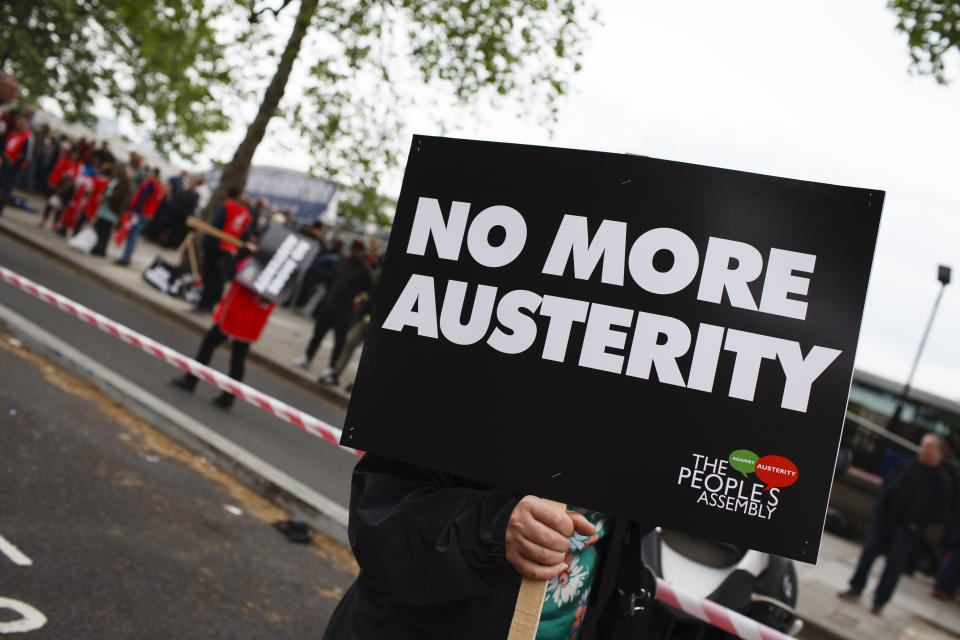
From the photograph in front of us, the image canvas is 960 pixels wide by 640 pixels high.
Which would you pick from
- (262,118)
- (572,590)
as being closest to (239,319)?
(572,590)

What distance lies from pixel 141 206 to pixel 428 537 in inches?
628

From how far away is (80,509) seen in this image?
4.11m

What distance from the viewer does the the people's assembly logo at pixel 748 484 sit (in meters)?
1.68

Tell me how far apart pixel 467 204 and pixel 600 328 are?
1.39 feet

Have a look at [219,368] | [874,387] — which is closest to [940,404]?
[874,387]

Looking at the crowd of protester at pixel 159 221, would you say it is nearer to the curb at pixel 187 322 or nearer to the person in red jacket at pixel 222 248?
the person in red jacket at pixel 222 248

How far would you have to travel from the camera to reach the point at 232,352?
732cm

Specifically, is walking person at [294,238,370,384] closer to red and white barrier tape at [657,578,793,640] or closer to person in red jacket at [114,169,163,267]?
person in red jacket at [114,169,163,267]

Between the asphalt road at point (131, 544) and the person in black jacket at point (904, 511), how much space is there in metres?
6.34

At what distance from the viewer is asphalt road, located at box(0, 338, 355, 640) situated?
10.9 ft

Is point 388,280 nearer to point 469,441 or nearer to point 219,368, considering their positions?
point 469,441

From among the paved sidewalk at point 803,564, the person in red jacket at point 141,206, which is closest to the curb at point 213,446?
the paved sidewalk at point 803,564

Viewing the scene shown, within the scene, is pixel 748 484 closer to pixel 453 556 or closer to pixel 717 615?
pixel 453 556

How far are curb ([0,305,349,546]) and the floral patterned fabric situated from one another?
134 inches
